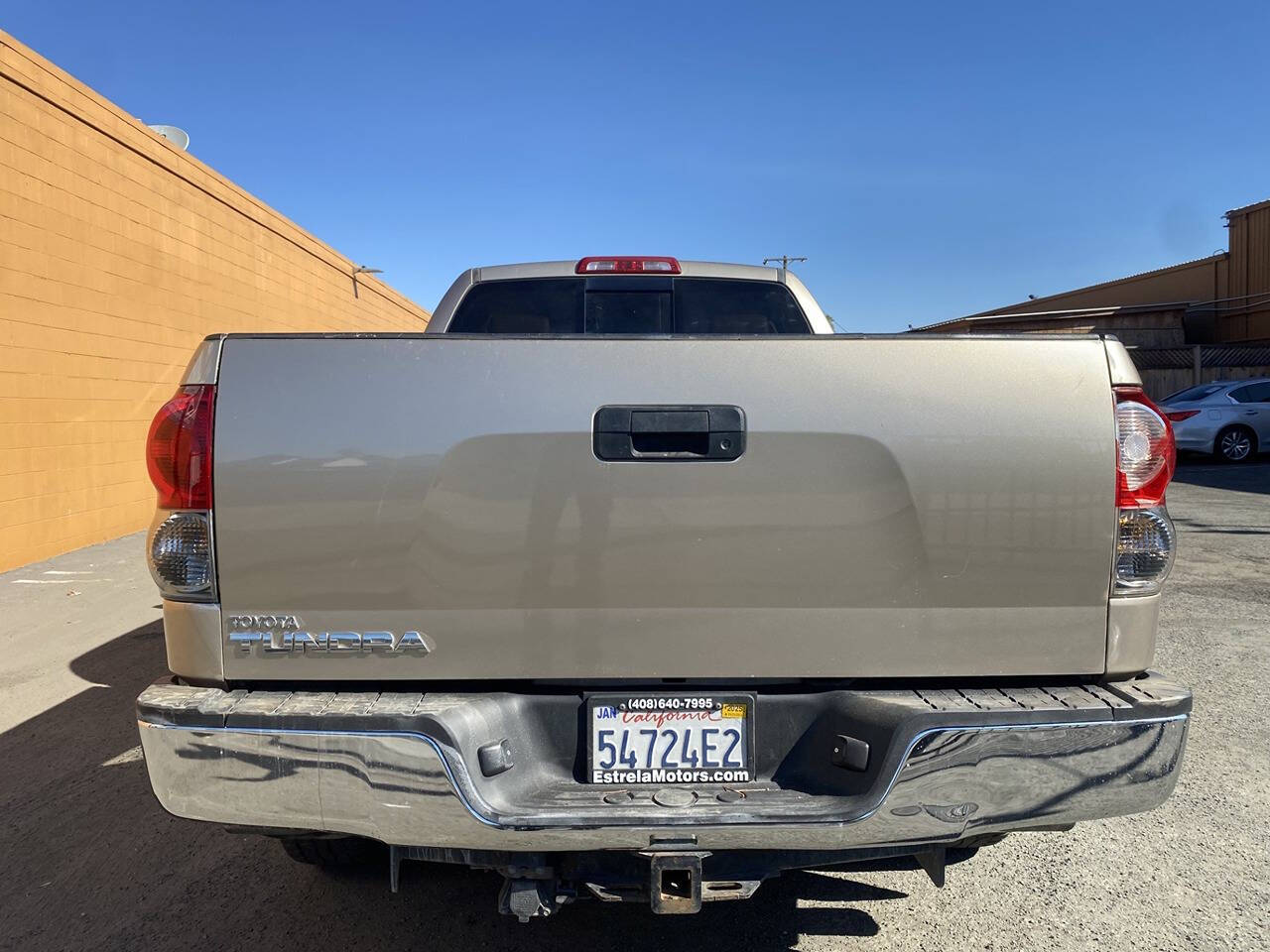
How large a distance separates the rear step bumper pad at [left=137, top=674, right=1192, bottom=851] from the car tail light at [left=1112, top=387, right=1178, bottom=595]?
29 cm

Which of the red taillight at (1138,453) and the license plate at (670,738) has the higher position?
the red taillight at (1138,453)

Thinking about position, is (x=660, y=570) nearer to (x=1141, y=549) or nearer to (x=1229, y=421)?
(x=1141, y=549)

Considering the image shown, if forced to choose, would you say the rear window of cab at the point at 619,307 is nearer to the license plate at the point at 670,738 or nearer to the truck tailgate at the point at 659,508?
the truck tailgate at the point at 659,508

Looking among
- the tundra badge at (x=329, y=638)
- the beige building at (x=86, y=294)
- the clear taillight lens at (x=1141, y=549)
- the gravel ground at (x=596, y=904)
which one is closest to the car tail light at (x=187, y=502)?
the tundra badge at (x=329, y=638)

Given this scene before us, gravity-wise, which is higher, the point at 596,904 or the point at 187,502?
the point at 187,502

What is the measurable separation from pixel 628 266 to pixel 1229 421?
51.8ft

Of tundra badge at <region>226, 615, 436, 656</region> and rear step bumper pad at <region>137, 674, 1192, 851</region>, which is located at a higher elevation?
tundra badge at <region>226, 615, 436, 656</region>

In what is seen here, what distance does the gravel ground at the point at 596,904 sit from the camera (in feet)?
8.70

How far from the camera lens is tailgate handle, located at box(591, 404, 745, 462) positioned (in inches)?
81.1

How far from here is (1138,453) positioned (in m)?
2.11

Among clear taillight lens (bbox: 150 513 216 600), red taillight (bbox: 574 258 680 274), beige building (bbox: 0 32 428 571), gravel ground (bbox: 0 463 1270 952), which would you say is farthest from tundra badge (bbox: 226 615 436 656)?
beige building (bbox: 0 32 428 571)

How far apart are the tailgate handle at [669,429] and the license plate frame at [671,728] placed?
1.90 ft

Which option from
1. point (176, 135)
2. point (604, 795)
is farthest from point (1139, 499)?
point (176, 135)

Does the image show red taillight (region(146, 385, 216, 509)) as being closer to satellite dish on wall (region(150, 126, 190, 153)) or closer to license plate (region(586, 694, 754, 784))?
license plate (region(586, 694, 754, 784))
